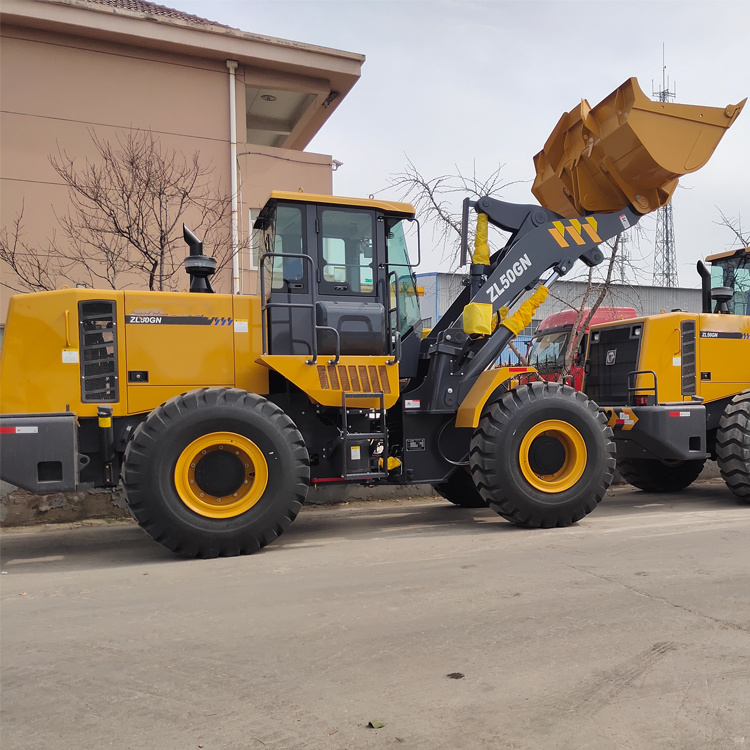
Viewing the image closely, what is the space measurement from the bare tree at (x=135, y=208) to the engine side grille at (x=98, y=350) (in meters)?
4.20

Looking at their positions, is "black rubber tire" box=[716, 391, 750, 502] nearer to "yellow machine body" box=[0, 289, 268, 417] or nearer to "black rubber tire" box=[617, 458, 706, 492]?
"black rubber tire" box=[617, 458, 706, 492]

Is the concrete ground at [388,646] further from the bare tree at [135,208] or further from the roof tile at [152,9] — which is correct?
the roof tile at [152,9]

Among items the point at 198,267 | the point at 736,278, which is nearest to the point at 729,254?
the point at 736,278

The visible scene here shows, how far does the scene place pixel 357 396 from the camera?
7.15 metres

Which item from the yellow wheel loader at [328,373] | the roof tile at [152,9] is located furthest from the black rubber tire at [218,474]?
the roof tile at [152,9]

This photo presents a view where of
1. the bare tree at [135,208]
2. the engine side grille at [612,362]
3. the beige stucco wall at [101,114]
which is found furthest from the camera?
the beige stucco wall at [101,114]

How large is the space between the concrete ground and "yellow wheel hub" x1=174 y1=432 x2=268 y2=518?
0.48 metres

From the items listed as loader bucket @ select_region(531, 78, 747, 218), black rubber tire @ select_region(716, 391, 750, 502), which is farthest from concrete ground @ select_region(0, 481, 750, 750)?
loader bucket @ select_region(531, 78, 747, 218)

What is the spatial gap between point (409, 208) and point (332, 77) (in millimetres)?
9979

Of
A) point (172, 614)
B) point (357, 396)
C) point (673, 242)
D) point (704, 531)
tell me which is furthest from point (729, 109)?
point (673, 242)

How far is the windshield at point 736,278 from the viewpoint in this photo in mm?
10469

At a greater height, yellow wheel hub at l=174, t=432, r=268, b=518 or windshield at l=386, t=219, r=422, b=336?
windshield at l=386, t=219, r=422, b=336

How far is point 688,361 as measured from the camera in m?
9.41

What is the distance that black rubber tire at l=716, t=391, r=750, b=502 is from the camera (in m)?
8.60
